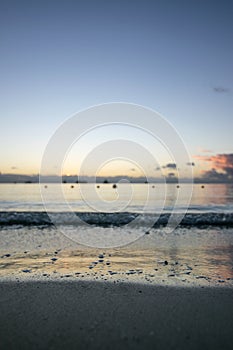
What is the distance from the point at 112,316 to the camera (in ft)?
11.1

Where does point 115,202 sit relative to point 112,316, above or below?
below

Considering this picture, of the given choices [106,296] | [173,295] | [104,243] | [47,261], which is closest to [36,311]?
[106,296]

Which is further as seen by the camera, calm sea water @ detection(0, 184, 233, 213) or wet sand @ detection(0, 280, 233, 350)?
calm sea water @ detection(0, 184, 233, 213)

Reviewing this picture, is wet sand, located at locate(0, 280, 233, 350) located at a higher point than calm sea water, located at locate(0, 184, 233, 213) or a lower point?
higher

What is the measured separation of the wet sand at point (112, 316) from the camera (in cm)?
280

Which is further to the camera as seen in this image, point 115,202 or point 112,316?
point 115,202

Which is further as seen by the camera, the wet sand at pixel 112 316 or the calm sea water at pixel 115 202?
the calm sea water at pixel 115 202

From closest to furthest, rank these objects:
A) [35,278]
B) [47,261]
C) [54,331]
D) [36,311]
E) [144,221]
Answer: [54,331], [36,311], [35,278], [47,261], [144,221]

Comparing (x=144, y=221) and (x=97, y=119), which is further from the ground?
(x=97, y=119)

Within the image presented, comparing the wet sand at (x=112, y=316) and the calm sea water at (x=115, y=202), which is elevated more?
the wet sand at (x=112, y=316)

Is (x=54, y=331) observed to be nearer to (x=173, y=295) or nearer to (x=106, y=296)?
(x=106, y=296)

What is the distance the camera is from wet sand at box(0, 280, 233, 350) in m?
2.80

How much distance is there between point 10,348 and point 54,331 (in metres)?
0.51

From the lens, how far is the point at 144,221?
49.6 feet
